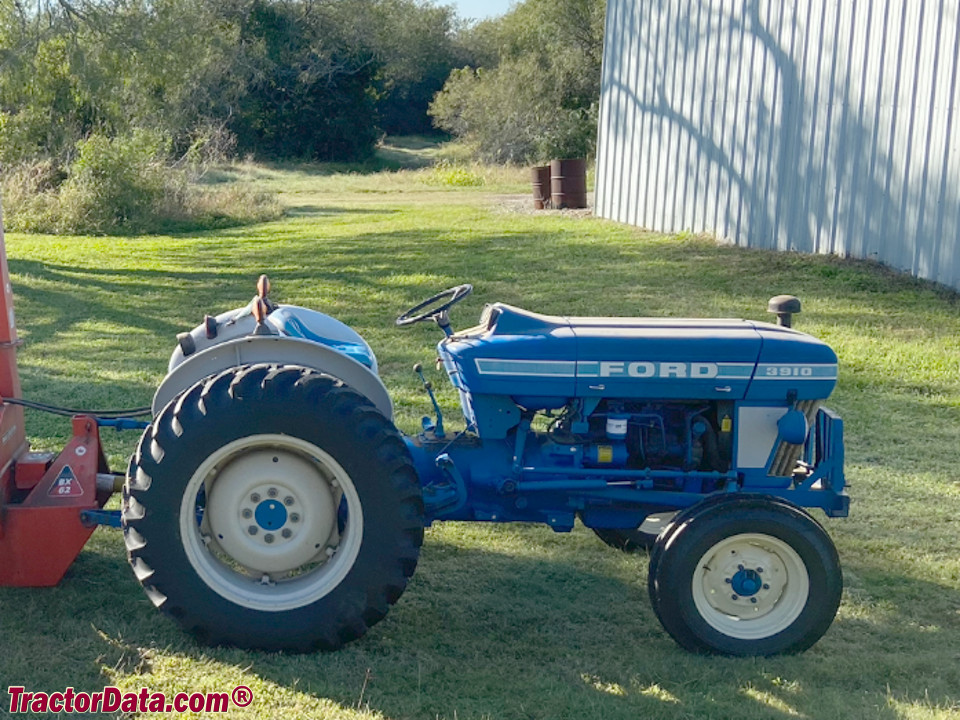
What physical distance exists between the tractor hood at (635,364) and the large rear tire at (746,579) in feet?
1.49

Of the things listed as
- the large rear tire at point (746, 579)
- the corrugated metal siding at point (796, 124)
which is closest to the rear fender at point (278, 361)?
the large rear tire at point (746, 579)

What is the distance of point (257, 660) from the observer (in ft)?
12.2

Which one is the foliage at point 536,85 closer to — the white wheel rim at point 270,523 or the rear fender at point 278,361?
the rear fender at point 278,361

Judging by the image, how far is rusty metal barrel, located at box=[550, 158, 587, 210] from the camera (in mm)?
19891

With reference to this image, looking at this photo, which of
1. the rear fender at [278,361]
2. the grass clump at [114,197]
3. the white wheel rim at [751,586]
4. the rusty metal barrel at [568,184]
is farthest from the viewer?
the rusty metal barrel at [568,184]

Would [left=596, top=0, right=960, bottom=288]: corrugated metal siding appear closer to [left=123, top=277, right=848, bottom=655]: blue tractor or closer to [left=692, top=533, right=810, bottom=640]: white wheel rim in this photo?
[left=123, top=277, right=848, bottom=655]: blue tractor

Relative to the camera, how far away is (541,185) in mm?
20328

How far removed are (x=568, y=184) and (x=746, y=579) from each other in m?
Answer: 16.6

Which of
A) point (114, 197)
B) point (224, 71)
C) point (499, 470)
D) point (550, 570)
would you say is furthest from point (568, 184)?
point (224, 71)

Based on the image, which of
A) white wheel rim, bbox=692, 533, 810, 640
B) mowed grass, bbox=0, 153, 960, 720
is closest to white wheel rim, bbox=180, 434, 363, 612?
mowed grass, bbox=0, 153, 960, 720

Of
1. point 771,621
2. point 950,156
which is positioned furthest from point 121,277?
point 771,621

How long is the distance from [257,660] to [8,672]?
79cm

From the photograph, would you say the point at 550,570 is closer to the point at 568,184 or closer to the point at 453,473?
the point at 453,473

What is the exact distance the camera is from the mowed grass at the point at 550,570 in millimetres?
3592
